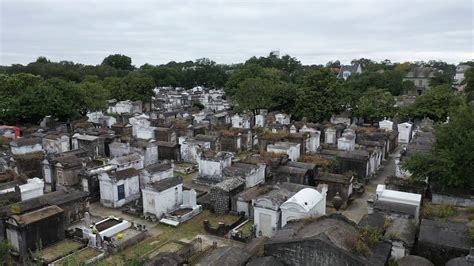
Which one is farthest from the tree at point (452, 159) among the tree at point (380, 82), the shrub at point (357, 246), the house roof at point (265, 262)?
the tree at point (380, 82)

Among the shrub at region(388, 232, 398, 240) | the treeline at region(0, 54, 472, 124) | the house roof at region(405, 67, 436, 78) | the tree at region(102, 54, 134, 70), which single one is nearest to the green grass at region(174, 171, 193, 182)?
the shrub at region(388, 232, 398, 240)

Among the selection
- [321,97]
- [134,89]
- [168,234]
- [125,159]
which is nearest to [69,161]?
[125,159]

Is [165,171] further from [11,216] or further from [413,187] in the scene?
[413,187]

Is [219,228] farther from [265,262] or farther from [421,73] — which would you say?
[421,73]

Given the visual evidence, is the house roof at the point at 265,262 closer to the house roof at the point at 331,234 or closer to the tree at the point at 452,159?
the house roof at the point at 331,234

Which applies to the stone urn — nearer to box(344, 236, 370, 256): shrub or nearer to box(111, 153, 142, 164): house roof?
box(344, 236, 370, 256): shrub
